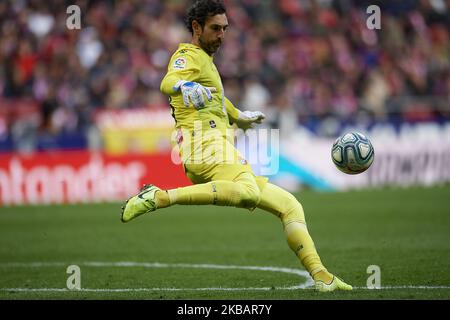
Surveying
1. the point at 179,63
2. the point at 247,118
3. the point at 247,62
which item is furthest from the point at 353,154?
the point at 247,62

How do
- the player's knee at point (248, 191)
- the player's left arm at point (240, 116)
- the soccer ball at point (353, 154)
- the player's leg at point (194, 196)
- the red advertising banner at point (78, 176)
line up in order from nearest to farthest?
the player's leg at point (194, 196), the player's knee at point (248, 191), the soccer ball at point (353, 154), the player's left arm at point (240, 116), the red advertising banner at point (78, 176)

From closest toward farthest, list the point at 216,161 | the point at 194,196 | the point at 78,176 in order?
the point at 194,196 → the point at 216,161 → the point at 78,176

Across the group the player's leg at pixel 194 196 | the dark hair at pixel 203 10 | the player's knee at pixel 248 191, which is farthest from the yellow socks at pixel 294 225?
the dark hair at pixel 203 10

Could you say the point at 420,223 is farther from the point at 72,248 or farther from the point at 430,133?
the point at 430,133

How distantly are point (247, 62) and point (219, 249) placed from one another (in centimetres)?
1237

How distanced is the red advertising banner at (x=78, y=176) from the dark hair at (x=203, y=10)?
11.5 metres

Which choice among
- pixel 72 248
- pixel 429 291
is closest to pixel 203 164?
pixel 429 291

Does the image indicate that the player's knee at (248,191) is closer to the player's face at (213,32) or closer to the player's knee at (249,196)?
the player's knee at (249,196)

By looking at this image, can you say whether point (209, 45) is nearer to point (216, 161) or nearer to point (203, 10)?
point (203, 10)

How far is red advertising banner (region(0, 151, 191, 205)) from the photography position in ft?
62.3

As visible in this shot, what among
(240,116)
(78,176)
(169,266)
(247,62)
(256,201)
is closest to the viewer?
(256,201)

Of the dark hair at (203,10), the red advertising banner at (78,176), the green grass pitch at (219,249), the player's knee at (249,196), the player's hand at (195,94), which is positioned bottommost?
the green grass pitch at (219,249)

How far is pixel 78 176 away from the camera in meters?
19.2

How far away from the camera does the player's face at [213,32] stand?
7.76 metres
